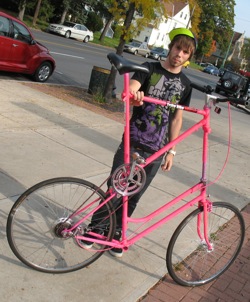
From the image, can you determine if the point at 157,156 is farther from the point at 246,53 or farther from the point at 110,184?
the point at 246,53

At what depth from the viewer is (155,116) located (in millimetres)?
3137

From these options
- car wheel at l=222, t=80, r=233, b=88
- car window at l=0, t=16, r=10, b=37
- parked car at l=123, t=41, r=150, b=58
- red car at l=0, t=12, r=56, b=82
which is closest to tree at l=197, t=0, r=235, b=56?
parked car at l=123, t=41, r=150, b=58

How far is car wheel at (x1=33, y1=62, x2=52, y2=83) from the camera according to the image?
428 inches

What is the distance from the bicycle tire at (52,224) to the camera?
2.86 metres

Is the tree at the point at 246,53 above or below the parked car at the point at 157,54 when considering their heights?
above

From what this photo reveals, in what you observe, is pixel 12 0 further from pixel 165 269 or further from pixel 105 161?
pixel 165 269

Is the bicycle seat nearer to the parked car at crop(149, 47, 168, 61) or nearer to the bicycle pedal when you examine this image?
the bicycle pedal

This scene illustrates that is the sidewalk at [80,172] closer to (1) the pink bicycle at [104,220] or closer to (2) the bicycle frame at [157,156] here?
(1) the pink bicycle at [104,220]

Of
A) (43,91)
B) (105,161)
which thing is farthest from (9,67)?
(105,161)

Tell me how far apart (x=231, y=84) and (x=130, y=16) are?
19362 mm

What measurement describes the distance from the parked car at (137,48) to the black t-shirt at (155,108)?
39235 mm

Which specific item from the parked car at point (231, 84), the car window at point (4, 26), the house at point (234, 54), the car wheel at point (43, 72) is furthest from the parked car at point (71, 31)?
the house at point (234, 54)

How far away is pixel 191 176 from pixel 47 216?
3.34m

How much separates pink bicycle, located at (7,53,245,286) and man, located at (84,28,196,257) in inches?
7.1
